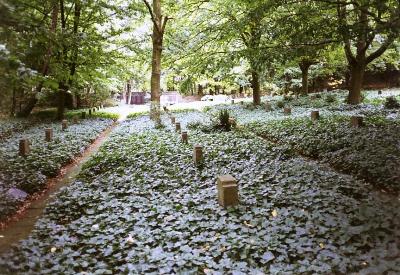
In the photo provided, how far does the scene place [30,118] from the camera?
899 inches

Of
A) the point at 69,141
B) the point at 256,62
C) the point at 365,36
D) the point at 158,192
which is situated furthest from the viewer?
the point at 69,141

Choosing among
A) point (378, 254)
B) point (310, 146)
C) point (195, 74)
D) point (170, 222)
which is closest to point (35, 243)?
point (170, 222)

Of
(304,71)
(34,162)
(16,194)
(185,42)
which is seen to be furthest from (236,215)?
(304,71)

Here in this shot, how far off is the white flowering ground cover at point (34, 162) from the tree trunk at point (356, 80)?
44.2 ft

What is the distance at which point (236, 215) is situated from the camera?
5.73 meters

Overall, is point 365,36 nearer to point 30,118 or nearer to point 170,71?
point 170,71

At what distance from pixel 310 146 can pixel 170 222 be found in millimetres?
5737

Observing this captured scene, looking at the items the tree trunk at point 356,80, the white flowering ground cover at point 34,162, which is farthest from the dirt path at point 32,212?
the tree trunk at point 356,80

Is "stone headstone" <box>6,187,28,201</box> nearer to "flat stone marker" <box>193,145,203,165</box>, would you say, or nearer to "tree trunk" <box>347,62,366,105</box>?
"flat stone marker" <box>193,145,203,165</box>

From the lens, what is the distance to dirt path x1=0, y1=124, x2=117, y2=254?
→ 5.47m

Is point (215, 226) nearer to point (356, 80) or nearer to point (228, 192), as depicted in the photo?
point (228, 192)

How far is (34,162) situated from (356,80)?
15.8 metres

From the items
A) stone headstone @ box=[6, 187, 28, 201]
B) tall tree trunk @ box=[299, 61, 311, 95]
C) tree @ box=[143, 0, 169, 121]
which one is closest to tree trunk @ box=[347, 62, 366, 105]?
tall tree trunk @ box=[299, 61, 311, 95]

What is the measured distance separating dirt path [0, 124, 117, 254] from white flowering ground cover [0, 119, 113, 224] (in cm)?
20
